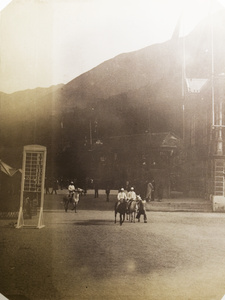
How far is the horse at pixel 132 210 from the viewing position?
10.9 feet

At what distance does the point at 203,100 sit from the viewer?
3.47 m

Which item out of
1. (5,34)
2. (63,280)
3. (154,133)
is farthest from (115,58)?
(63,280)

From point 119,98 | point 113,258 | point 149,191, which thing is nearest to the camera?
point 113,258

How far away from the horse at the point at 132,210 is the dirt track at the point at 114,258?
0.29 feet

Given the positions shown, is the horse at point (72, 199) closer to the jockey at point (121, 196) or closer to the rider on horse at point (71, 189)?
the rider on horse at point (71, 189)

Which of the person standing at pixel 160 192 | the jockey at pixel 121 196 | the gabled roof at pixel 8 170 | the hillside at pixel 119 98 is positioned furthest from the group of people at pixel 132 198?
the gabled roof at pixel 8 170

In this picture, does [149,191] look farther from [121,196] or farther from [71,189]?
[71,189]

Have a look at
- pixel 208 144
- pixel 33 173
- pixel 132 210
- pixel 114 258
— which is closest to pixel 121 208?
pixel 132 210

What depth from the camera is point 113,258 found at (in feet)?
10.5

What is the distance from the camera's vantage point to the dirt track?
10.2 ft

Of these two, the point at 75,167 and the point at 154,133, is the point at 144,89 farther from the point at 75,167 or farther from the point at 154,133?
the point at 75,167

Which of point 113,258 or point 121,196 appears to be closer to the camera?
point 113,258

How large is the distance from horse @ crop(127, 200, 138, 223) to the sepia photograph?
1 centimetres

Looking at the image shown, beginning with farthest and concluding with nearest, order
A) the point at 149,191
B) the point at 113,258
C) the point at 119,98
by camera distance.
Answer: the point at 119,98, the point at 149,191, the point at 113,258
